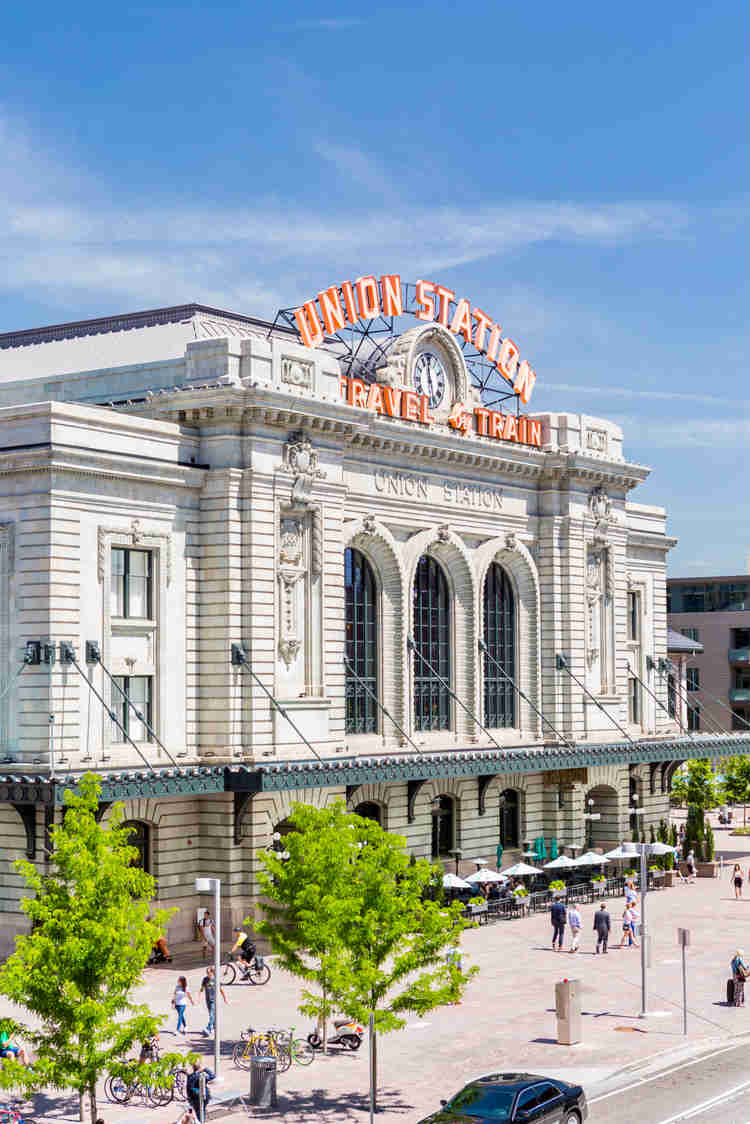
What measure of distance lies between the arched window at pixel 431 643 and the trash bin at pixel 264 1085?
34.5m

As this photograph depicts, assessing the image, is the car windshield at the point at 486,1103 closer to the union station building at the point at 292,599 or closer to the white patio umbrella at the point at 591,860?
the union station building at the point at 292,599

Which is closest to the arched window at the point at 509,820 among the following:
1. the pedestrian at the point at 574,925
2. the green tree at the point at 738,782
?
the pedestrian at the point at 574,925

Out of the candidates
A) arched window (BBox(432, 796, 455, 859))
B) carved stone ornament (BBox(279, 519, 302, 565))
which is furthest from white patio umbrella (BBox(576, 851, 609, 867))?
carved stone ornament (BBox(279, 519, 302, 565))

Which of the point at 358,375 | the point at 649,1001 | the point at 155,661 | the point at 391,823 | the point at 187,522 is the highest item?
the point at 358,375

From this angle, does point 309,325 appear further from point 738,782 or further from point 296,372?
point 738,782

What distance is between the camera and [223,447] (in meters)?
58.2

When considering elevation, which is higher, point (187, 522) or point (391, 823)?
point (187, 522)

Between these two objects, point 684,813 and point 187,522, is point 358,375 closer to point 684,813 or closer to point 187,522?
point 187,522

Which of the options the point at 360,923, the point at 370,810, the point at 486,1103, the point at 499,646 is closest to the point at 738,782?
the point at 499,646

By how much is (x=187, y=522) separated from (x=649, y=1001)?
22.5 metres

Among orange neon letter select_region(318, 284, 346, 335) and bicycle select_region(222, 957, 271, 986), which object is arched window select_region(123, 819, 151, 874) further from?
orange neon letter select_region(318, 284, 346, 335)

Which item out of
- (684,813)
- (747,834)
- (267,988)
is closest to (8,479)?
(267,988)

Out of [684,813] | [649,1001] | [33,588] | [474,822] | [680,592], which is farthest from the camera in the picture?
[680,592]

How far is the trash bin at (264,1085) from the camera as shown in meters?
35.9
